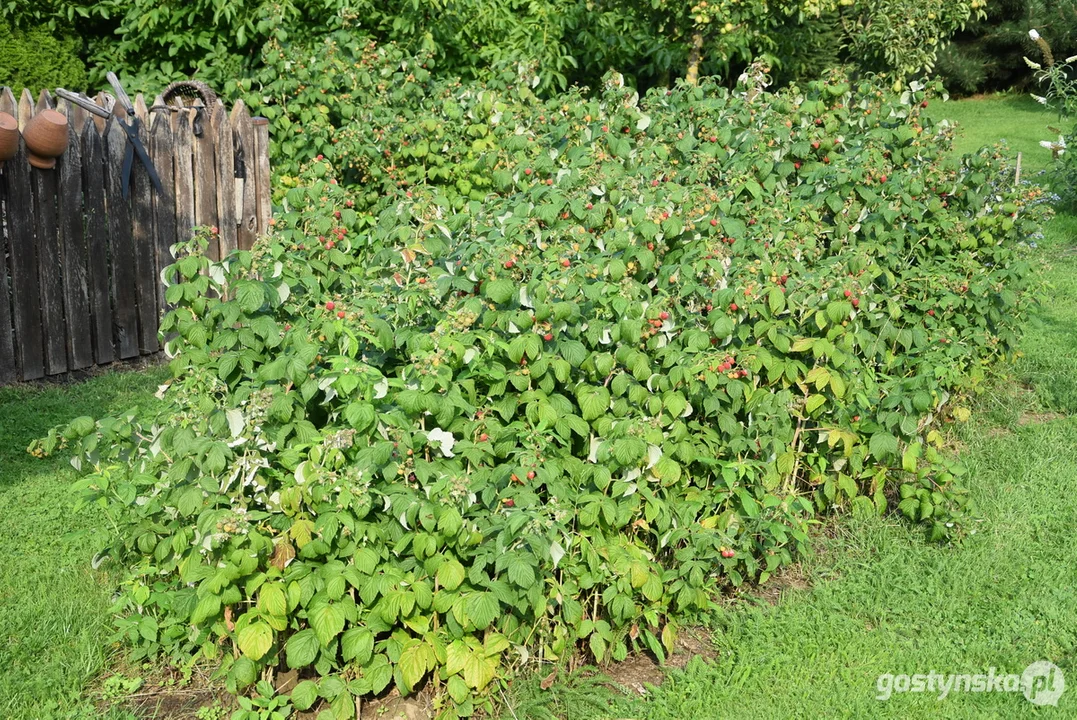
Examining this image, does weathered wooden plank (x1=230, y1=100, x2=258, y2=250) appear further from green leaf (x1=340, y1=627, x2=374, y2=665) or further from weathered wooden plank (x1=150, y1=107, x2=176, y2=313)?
green leaf (x1=340, y1=627, x2=374, y2=665)

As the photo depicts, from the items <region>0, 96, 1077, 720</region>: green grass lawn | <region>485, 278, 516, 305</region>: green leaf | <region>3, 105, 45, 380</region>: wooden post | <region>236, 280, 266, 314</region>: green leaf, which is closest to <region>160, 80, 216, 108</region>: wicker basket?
<region>3, 105, 45, 380</region>: wooden post

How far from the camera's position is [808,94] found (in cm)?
556

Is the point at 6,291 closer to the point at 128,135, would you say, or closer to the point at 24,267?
the point at 24,267

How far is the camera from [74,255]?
5.58m

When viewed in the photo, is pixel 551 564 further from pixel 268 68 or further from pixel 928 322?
pixel 268 68

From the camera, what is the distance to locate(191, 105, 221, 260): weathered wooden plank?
6.13m

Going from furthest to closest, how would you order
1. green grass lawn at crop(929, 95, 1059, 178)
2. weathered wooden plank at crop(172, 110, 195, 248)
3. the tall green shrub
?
green grass lawn at crop(929, 95, 1059, 178) < the tall green shrub < weathered wooden plank at crop(172, 110, 195, 248)

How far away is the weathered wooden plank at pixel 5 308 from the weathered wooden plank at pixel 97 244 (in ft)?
1.36

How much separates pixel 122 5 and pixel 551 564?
6591 millimetres

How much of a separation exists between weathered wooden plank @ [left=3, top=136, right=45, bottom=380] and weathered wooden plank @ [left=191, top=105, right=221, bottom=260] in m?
0.99

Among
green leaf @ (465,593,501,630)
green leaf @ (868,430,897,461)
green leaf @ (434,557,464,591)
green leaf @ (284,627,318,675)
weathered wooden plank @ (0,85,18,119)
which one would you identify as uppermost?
weathered wooden plank @ (0,85,18,119)

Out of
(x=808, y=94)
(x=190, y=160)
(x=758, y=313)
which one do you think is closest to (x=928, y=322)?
(x=758, y=313)

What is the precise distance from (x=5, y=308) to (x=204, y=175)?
4.49 ft

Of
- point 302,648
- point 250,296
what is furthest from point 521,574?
point 250,296
